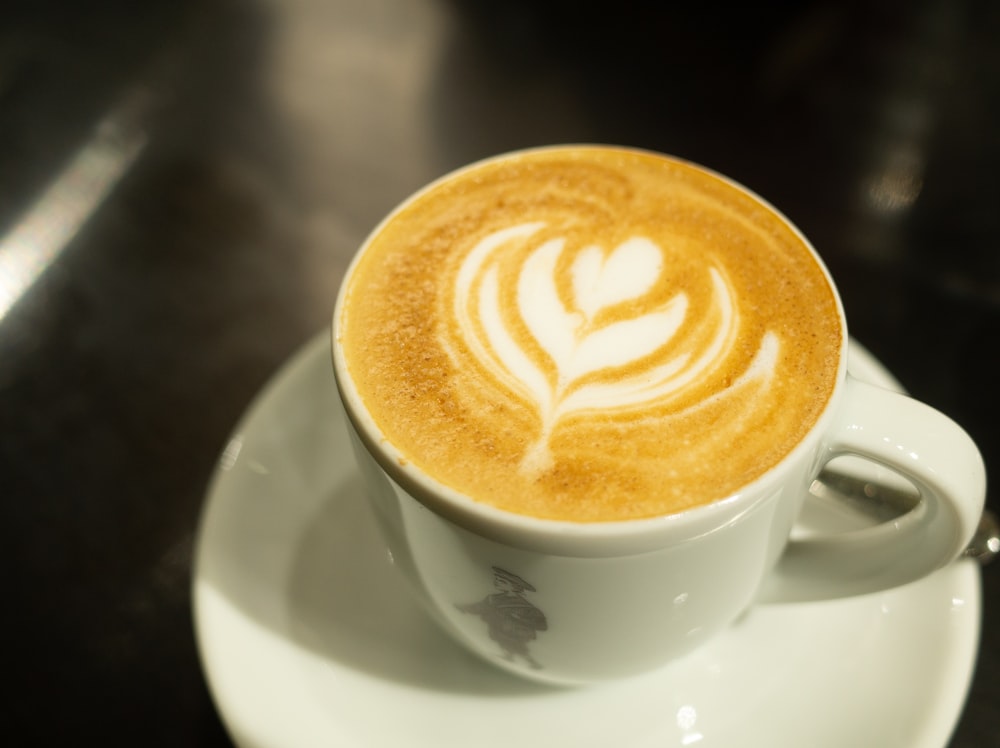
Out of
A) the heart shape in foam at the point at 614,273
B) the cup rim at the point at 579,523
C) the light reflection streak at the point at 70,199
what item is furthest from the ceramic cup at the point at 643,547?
the light reflection streak at the point at 70,199

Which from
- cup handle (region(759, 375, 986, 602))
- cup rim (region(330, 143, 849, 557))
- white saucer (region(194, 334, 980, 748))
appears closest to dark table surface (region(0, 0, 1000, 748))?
white saucer (region(194, 334, 980, 748))

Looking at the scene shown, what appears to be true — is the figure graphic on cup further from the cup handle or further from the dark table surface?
the dark table surface

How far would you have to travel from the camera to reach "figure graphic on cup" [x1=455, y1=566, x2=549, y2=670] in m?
0.61

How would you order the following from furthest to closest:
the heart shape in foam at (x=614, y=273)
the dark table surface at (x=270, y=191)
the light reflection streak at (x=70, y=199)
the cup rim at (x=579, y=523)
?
1. the light reflection streak at (x=70, y=199)
2. the dark table surface at (x=270, y=191)
3. the heart shape in foam at (x=614, y=273)
4. the cup rim at (x=579, y=523)

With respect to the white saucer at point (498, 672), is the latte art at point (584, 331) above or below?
above

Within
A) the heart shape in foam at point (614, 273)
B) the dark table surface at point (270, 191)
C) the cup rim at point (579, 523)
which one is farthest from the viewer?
the dark table surface at point (270, 191)

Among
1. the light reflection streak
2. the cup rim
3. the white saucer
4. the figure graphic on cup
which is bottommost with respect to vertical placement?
the white saucer

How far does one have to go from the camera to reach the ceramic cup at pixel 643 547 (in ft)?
1.86

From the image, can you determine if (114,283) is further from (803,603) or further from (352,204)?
(803,603)

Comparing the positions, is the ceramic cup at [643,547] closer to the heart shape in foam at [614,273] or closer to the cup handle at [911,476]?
the cup handle at [911,476]

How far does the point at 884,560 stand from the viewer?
27.7 inches

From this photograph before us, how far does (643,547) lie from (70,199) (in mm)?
1230

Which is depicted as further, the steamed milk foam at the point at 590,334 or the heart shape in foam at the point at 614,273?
the heart shape in foam at the point at 614,273

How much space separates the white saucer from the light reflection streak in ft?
2.28
